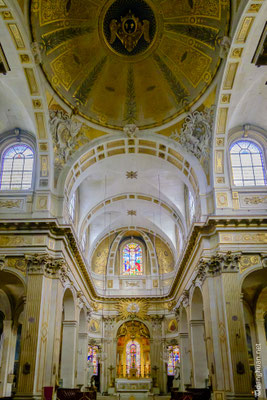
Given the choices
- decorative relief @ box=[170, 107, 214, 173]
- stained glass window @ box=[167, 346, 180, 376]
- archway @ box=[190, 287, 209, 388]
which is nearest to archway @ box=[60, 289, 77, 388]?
archway @ box=[190, 287, 209, 388]

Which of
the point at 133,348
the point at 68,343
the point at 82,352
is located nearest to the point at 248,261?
the point at 68,343

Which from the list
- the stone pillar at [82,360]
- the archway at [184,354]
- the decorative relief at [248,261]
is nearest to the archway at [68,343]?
the stone pillar at [82,360]

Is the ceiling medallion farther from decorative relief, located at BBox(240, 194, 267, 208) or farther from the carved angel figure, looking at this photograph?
decorative relief, located at BBox(240, 194, 267, 208)

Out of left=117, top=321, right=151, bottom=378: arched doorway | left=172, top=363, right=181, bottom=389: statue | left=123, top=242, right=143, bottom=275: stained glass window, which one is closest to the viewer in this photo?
left=172, top=363, right=181, bottom=389: statue

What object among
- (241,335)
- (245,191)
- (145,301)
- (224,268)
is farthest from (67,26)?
(145,301)

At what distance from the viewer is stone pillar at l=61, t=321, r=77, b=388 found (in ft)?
70.5

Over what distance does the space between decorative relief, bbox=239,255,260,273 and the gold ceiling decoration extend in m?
17.0

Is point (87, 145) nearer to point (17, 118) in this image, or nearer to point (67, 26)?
point (17, 118)

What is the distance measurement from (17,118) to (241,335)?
1440cm

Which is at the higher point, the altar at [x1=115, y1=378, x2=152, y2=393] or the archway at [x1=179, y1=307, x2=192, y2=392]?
the archway at [x1=179, y1=307, x2=192, y2=392]

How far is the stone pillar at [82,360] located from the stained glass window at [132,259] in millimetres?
7527

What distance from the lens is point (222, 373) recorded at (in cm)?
1619

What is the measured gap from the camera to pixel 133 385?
2939 centimetres

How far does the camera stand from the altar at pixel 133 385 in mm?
28984
